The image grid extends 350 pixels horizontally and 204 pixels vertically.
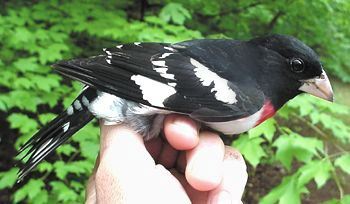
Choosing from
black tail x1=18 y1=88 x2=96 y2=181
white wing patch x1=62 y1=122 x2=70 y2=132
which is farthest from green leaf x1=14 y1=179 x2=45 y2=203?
white wing patch x1=62 y1=122 x2=70 y2=132

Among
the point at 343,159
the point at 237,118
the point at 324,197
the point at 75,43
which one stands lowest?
the point at 324,197

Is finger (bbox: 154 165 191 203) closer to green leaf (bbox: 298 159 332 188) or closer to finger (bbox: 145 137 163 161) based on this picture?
finger (bbox: 145 137 163 161)

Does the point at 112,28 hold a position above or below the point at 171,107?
below

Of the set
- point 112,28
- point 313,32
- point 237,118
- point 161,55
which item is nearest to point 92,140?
point 112,28

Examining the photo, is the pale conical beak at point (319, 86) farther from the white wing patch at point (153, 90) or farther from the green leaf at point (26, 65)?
the green leaf at point (26, 65)

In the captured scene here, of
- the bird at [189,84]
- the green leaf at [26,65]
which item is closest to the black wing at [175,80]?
the bird at [189,84]

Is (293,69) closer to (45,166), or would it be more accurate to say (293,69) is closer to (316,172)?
(316,172)

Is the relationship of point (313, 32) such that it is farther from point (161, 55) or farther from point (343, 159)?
point (161, 55)
